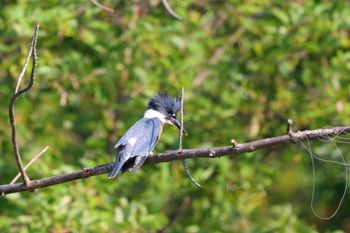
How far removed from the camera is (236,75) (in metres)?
6.13

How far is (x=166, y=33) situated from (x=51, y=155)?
1.30 metres

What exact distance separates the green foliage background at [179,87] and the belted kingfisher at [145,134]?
76 centimetres

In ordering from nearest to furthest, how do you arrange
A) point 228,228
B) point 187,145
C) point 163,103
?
point 163,103
point 187,145
point 228,228

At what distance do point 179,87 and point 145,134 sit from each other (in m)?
Result: 1.69

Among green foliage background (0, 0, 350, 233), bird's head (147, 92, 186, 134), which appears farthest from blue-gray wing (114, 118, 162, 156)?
green foliage background (0, 0, 350, 233)

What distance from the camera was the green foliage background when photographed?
5703 millimetres

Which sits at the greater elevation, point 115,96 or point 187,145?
point 115,96

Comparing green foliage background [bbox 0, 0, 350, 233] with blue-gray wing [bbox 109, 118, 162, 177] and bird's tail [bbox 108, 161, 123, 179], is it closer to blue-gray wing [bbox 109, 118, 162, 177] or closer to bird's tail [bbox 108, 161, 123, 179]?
blue-gray wing [bbox 109, 118, 162, 177]

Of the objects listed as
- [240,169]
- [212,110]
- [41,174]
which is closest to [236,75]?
Result: [212,110]

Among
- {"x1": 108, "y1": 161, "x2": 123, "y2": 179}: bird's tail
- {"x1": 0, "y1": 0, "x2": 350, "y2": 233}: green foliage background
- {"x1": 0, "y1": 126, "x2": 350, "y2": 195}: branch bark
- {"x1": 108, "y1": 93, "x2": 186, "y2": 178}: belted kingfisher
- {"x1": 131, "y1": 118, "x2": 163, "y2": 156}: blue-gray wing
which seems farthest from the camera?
{"x1": 0, "y1": 0, "x2": 350, "y2": 233}: green foliage background

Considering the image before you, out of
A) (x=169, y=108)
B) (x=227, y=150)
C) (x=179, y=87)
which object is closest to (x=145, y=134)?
(x=169, y=108)

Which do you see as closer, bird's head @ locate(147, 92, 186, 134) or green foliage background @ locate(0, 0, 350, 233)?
bird's head @ locate(147, 92, 186, 134)

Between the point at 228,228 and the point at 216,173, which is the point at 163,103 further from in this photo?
the point at 228,228

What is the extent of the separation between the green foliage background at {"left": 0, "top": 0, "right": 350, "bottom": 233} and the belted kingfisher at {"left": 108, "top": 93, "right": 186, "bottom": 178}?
0.76 meters
